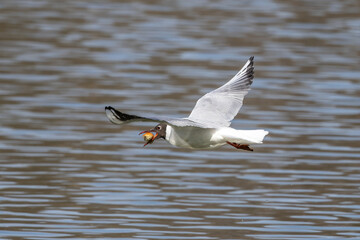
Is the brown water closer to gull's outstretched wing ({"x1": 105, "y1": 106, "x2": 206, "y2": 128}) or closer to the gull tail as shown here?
the gull tail

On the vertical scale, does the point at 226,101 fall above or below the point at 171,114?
above

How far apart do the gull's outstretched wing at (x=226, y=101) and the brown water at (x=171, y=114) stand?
102cm

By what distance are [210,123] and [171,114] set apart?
630cm

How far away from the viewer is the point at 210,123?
880cm

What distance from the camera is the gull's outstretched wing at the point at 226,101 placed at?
9.42 metres

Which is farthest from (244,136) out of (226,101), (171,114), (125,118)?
(171,114)

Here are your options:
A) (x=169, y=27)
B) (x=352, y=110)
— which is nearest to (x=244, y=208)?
(x=352, y=110)

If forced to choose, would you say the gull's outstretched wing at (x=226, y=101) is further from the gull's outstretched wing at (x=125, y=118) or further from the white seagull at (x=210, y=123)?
the gull's outstretched wing at (x=125, y=118)

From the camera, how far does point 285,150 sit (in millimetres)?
13250

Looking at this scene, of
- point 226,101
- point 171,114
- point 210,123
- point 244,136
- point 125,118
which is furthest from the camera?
point 171,114

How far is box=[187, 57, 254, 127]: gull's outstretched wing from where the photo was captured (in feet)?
30.9

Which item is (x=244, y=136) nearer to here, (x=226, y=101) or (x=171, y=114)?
(x=226, y=101)

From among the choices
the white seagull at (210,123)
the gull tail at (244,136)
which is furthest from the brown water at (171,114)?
the gull tail at (244,136)

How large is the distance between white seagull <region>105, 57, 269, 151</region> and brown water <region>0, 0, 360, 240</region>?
98 centimetres
